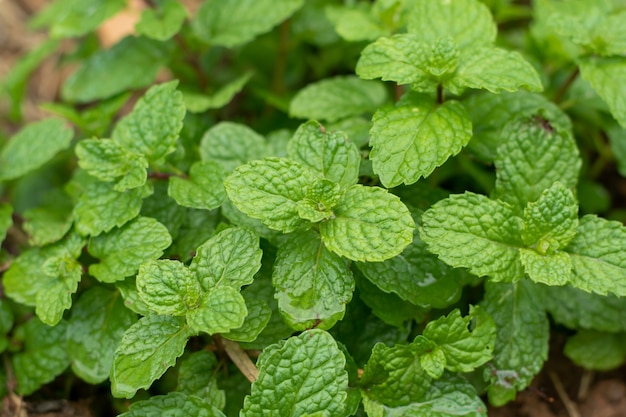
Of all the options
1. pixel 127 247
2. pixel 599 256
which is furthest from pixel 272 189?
pixel 599 256

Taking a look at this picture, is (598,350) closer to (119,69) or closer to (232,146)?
(232,146)

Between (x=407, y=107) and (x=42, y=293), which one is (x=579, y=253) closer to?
(x=407, y=107)

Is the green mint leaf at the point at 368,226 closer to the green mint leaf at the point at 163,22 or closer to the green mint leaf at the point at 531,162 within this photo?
the green mint leaf at the point at 531,162

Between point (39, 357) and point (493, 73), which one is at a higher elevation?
point (493, 73)

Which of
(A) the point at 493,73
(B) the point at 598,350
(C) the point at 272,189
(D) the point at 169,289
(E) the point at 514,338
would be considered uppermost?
(A) the point at 493,73

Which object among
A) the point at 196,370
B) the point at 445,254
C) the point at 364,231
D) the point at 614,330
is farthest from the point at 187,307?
the point at 614,330
